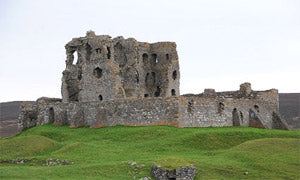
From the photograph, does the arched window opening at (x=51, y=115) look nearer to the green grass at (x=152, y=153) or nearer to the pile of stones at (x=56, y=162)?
the green grass at (x=152, y=153)

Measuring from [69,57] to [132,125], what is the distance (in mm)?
20668

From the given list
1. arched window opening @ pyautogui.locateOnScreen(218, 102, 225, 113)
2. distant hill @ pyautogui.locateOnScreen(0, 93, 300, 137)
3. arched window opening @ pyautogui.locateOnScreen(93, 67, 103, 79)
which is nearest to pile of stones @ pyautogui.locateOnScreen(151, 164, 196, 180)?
arched window opening @ pyautogui.locateOnScreen(218, 102, 225, 113)

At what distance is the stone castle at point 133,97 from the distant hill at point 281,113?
27.4 meters

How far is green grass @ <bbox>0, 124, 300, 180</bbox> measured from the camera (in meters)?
25.1

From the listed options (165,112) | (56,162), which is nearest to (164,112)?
(165,112)

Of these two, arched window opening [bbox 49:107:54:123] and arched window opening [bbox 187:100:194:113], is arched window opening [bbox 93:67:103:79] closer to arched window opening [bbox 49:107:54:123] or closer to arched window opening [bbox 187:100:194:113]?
arched window opening [bbox 49:107:54:123]

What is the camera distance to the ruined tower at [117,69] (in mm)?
52125

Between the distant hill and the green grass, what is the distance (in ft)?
145

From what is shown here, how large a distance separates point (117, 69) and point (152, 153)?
A: 22.8 metres

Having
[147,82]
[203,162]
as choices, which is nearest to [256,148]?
[203,162]

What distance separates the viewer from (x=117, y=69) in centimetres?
5238

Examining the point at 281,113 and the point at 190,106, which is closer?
the point at 190,106

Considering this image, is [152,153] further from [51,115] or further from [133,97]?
[133,97]

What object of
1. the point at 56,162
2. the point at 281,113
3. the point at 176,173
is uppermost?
the point at 281,113
